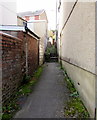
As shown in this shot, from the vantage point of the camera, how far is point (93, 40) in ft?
7.34

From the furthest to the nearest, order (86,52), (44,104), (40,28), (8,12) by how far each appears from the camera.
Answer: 1. (40,28)
2. (8,12)
3. (44,104)
4. (86,52)

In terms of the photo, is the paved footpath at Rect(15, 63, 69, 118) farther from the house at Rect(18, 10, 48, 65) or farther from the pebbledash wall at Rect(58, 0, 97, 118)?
the house at Rect(18, 10, 48, 65)

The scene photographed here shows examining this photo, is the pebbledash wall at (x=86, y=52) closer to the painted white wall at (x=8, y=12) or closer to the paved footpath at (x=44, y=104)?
the paved footpath at (x=44, y=104)

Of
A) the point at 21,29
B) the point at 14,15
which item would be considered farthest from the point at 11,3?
the point at 21,29

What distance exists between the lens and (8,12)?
852cm

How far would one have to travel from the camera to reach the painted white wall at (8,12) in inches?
300

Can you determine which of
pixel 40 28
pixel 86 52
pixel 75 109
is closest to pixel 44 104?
pixel 75 109

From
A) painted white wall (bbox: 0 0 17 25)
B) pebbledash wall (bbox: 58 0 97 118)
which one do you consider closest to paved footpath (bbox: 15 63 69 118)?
pebbledash wall (bbox: 58 0 97 118)

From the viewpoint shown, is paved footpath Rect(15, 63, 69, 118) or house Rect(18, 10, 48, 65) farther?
house Rect(18, 10, 48, 65)

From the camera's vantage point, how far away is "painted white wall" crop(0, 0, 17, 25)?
7625 mm

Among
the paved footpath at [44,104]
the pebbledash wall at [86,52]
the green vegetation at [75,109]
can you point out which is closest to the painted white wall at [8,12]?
the pebbledash wall at [86,52]

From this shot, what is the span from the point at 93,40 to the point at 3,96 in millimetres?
2473

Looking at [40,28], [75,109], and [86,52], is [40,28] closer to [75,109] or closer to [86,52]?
[86,52]

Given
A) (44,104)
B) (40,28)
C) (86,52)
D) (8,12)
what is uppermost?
(40,28)
